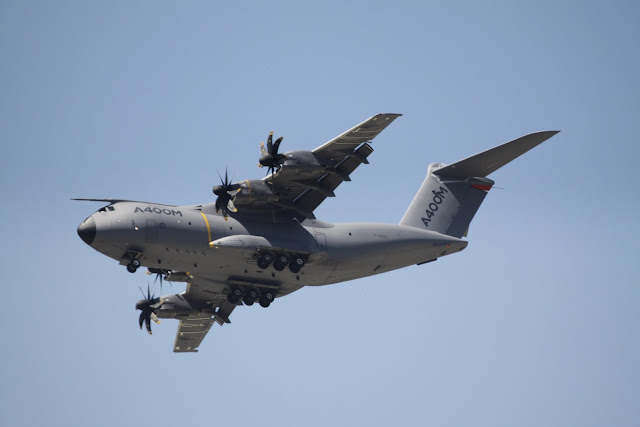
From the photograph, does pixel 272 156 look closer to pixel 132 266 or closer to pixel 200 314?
pixel 132 266

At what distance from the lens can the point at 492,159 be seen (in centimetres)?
2570

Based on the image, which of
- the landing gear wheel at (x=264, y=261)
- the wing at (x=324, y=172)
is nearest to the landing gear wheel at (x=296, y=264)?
the landing gear wheel at (x=264, y=261)

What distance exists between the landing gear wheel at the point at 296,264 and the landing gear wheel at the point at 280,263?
181mm

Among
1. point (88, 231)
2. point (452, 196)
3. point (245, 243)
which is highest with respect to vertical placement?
point (452, 196)

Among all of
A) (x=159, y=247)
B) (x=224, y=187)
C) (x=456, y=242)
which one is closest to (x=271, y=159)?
(x=224, y=187)

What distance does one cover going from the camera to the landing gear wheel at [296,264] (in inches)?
942

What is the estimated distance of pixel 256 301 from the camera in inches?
1005

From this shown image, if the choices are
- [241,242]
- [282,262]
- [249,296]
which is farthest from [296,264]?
[249,296]

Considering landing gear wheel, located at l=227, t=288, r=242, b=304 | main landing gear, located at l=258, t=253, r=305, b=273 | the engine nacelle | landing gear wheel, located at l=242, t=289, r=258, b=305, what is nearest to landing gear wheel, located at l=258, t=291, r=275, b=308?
landing gear wheel, located at l=242, t=289, r=258, b=305

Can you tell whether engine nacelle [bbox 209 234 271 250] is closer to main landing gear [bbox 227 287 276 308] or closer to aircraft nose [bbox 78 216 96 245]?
main landing gear [bbox 227 287 276 308]

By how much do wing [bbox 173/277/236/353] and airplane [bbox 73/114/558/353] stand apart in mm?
113

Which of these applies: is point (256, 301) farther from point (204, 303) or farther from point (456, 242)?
point (456, 242)

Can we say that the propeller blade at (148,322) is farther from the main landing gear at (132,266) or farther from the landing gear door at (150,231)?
the landing gear door at (150,231)

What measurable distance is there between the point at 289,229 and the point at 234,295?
2450mm
